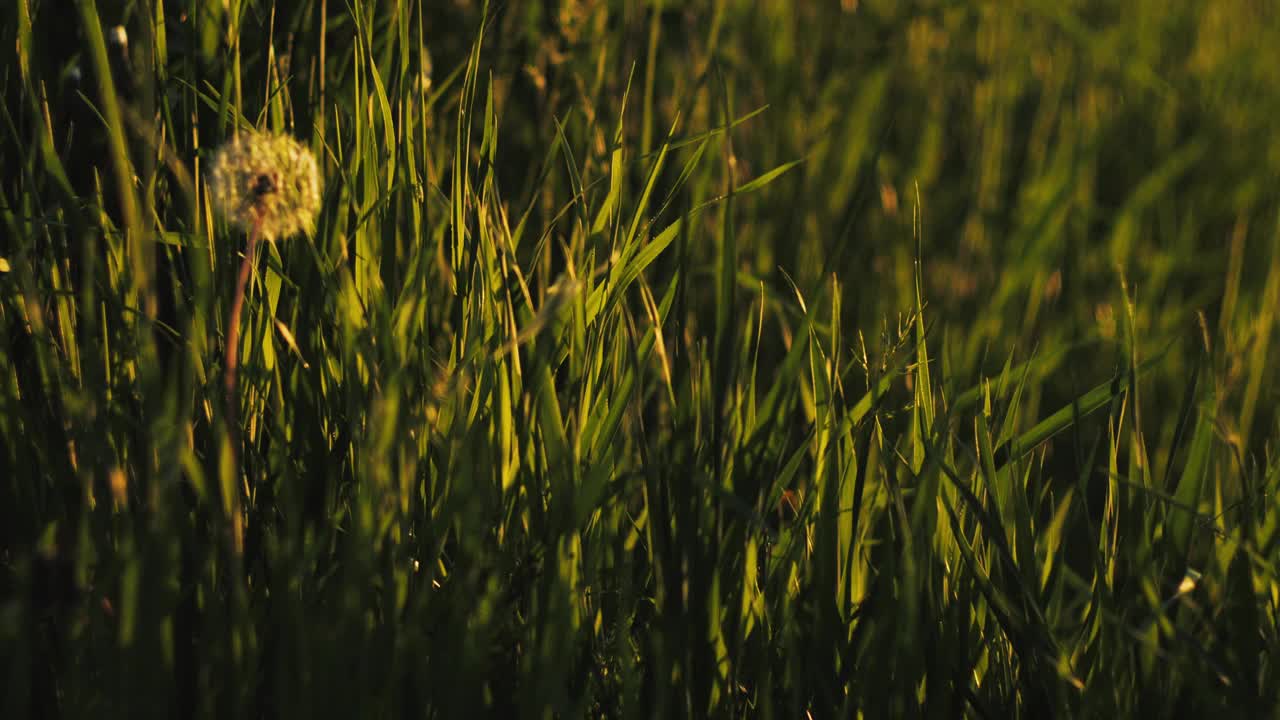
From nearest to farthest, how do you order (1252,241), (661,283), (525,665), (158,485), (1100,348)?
1. (158,485)
2. (525,665)
3. (661,283)
4. (1100,348)
5. (1252,241)

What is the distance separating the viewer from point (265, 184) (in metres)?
0.82

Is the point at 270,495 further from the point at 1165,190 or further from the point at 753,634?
the point at 1165,190

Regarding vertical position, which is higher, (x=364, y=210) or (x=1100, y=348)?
(x=364, y=210)

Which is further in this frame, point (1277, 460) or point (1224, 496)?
point (1224, 496)

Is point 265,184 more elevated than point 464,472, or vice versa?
point 265,184

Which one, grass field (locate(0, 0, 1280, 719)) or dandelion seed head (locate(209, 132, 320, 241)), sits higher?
dandelion seed head (locate(209, 132, 320, 241))

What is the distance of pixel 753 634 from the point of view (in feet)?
2.96

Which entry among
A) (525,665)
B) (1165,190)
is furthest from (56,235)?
(1165,190)

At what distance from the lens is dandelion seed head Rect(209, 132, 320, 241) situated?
82 centimetres

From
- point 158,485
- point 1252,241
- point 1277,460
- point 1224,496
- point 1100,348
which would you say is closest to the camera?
point 158,485

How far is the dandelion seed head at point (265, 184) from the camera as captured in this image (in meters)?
0.82

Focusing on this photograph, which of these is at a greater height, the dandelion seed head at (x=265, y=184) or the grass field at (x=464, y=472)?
the dandelion seed head at (x=265, y=184)

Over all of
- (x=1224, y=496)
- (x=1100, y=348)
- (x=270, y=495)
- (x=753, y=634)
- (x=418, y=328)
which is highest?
(x=418, y=328)

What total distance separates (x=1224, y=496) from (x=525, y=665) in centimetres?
95
